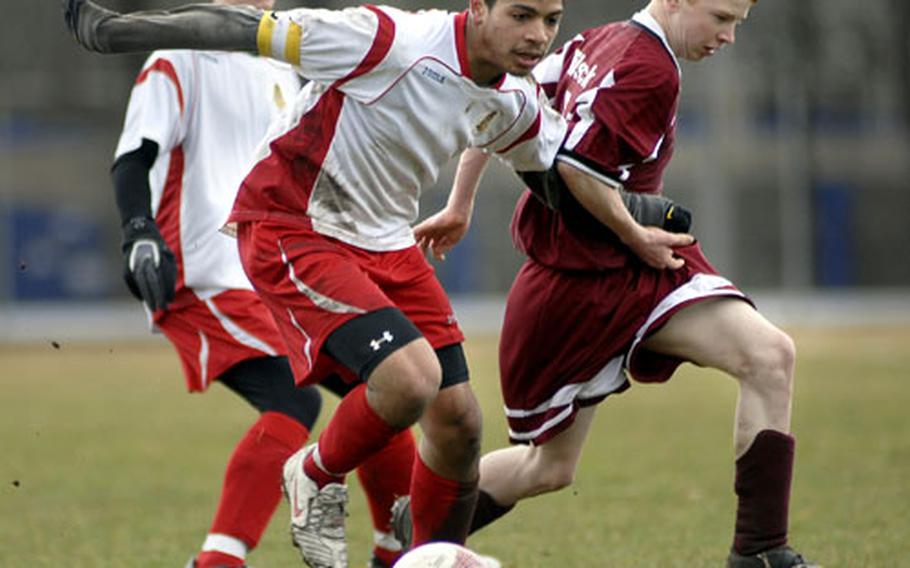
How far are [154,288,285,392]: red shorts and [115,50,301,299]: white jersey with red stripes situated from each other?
52 millimetres

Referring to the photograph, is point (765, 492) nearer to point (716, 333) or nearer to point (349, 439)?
point (716, 333)

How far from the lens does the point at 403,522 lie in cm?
532

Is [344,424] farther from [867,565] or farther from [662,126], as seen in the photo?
[867,565]

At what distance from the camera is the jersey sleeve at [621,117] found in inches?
200

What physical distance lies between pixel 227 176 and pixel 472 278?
18.8 meters

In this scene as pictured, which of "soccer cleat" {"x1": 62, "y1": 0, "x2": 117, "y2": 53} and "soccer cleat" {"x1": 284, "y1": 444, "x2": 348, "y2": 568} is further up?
"soccer cleat" {"x1": 62, "y1": 0, "x2": 117, "y2": 53}

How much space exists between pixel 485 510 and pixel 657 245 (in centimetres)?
115

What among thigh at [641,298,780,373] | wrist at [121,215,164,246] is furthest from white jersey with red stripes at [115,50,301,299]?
thigh at [641,298,780,373]

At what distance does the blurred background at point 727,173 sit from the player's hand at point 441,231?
61.0 feet

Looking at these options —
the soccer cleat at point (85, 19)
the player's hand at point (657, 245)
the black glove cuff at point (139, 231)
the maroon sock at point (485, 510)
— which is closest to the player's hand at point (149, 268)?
the black glove cuff at point (139, 231)

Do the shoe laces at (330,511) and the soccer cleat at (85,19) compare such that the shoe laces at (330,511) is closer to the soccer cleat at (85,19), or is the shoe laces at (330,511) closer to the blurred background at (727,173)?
the soccer cleat at (85,19)

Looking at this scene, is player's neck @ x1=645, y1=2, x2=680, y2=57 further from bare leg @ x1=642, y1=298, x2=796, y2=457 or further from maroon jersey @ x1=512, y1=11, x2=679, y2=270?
bare leg @ x1=642, y1=298, x2=796, y2=457

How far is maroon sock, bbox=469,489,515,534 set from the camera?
18.5ft

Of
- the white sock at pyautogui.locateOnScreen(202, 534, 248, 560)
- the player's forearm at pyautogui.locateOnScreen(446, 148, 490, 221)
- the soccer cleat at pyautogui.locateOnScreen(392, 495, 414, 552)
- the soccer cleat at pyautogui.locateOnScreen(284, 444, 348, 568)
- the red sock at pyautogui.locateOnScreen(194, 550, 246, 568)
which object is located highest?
the player's forearm at pyautogui.locateOnScreen(446, 148, 490, 221)
